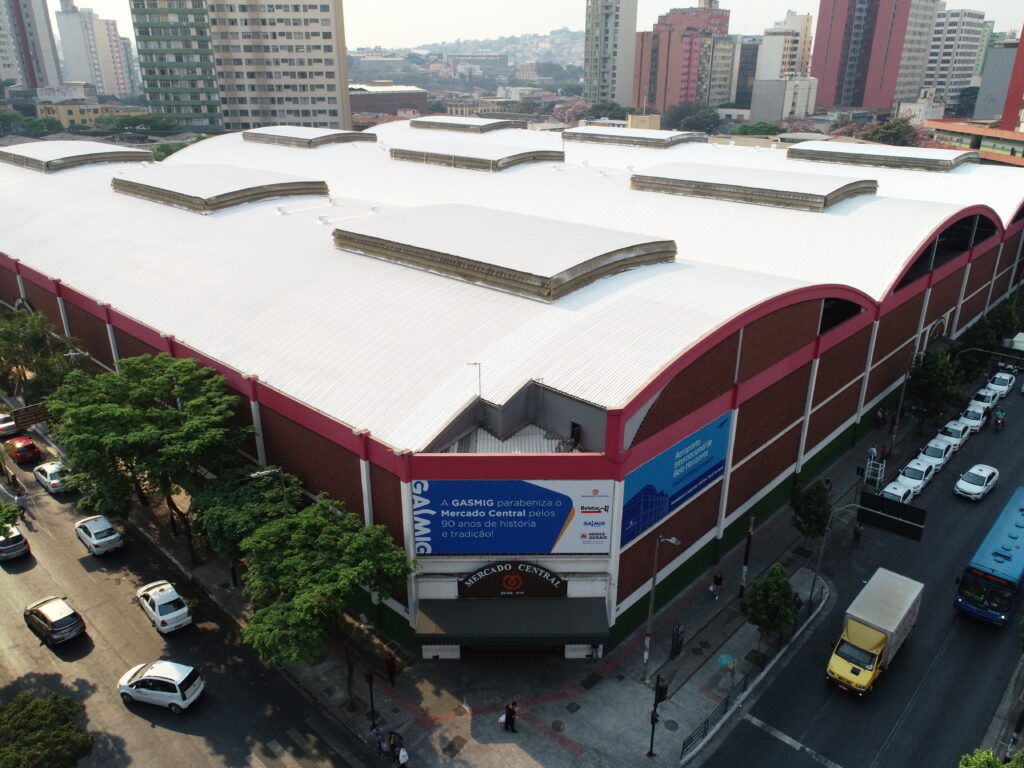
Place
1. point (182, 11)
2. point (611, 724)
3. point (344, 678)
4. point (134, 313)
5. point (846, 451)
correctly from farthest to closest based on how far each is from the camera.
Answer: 1. point (182, 11)
2. point (846, 451)
3. point (134, 313)
4. point (344, 678)
5. point (611, 724)

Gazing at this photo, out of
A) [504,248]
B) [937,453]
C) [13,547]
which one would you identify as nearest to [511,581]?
[504,248]

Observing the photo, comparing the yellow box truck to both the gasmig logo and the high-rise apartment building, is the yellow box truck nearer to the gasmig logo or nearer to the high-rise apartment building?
the gasmig logo

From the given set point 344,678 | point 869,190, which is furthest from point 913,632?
point 869,190

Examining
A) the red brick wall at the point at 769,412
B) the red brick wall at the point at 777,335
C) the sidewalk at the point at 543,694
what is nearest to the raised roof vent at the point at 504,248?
the red brick wall at the point at 777,335

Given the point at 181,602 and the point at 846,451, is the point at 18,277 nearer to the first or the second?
the point at 181,602

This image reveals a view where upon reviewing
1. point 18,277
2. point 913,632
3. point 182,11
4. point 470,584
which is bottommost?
point 913,632

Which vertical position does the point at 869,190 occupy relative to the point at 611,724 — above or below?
above

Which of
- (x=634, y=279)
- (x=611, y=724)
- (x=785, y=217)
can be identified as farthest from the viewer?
(x=785, y=217)
